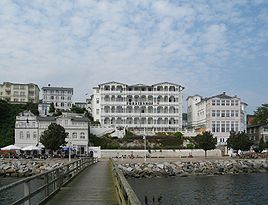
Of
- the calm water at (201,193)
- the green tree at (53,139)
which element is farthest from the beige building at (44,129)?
the calm water at (201,193)

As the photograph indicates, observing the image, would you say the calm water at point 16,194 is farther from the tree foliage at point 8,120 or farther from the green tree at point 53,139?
the tree foliage at point 8,120

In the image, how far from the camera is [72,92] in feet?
516

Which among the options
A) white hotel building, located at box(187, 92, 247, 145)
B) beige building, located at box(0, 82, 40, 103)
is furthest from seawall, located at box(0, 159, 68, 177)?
beige building, located at box(0, 82, 40, 103)

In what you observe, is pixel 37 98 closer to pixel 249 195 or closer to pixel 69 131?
pixel 69 131

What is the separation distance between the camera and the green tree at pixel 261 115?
121 metres

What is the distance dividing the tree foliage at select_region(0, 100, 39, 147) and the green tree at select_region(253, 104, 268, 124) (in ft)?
227

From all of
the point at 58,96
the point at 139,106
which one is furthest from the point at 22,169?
the point at 58,96

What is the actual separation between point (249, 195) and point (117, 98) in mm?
81052

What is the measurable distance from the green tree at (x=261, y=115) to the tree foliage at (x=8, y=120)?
69.1m

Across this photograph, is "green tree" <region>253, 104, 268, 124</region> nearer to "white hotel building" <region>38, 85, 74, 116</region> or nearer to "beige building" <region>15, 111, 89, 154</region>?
"beige building" <region>15, 111, 89, 154</region>

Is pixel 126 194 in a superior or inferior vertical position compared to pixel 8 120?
inferior

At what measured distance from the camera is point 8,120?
110 metres

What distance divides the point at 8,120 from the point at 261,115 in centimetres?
7524

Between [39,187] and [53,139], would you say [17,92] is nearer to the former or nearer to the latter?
[53,139]
